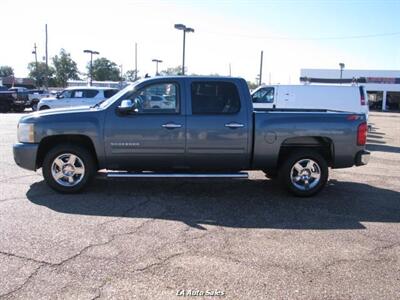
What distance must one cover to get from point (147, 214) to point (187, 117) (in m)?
1.72

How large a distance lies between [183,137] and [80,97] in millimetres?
17473

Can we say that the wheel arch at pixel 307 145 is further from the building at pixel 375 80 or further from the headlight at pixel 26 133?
the building at pixel 375 80

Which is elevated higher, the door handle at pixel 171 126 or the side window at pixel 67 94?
the side window at pixel 67 94

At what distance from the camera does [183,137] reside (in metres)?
6.88

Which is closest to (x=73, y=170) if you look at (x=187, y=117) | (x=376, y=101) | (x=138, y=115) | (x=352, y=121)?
(x=138, y=115)

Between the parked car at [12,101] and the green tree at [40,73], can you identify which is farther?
the green tree at [40,73]

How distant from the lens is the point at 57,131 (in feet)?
22.3

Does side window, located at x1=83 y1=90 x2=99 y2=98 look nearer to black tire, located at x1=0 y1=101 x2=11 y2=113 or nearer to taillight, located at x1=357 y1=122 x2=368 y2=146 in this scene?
black tire, located at x1=0 y1=101 x2=11 y2=113

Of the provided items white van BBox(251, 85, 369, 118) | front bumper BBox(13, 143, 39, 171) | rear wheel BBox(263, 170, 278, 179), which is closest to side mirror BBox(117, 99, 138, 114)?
front bumper BBox(13, 143, 39, 171)

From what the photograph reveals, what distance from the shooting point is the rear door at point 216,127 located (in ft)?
22.6

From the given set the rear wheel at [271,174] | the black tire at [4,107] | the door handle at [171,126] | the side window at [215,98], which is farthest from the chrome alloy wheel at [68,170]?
the black tire at [4,107]

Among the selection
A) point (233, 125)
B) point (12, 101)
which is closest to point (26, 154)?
point (233, 125)

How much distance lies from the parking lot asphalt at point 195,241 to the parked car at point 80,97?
1521 cm

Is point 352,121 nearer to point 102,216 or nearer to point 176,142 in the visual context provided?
point 176,142
